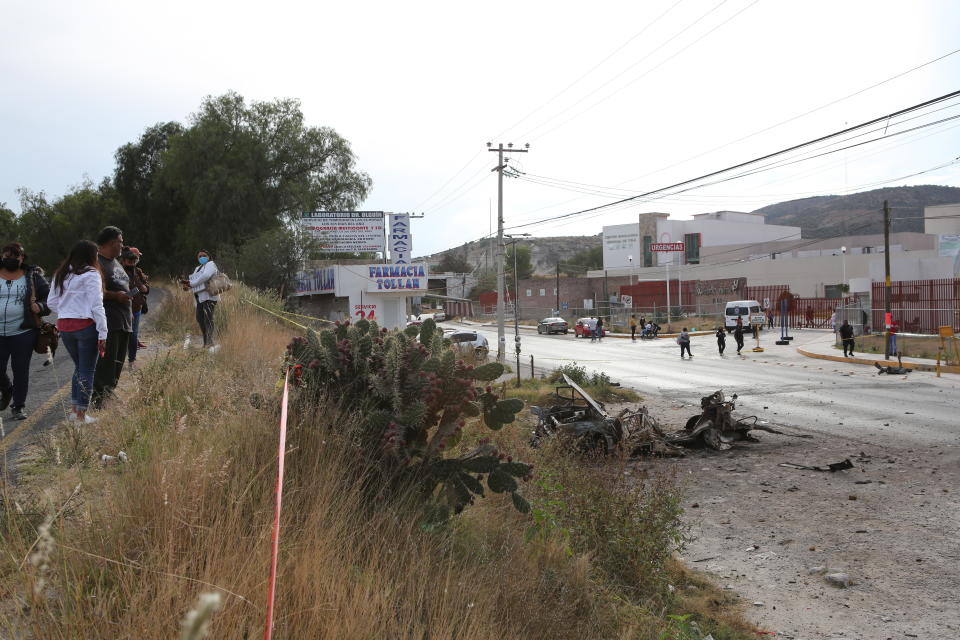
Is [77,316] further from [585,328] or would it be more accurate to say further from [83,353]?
[585,328]

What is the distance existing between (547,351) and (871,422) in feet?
85.5

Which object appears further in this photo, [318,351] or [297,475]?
[318,351]

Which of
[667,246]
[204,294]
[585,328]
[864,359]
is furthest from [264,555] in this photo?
[667,246]

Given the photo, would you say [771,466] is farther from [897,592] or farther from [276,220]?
[276,220]

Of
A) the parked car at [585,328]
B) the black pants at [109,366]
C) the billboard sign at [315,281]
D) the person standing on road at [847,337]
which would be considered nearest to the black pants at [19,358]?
the black pants at [109,366]

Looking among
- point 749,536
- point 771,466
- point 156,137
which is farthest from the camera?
point 156,137

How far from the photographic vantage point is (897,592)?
5.96 metres

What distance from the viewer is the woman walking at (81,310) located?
632 cm

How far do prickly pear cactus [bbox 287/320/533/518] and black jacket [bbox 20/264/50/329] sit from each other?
12.2ft

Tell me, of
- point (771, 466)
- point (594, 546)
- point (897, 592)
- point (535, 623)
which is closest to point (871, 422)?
point (771, 466)

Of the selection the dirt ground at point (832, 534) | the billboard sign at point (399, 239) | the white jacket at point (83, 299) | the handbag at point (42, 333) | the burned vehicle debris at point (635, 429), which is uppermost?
the billboard sign at point (399, 239)

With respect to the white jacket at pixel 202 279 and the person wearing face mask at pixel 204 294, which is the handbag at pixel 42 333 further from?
the white jacket at pixel 202 279

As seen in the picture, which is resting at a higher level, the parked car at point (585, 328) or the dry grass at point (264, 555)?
the dry grass at point (264, 555)

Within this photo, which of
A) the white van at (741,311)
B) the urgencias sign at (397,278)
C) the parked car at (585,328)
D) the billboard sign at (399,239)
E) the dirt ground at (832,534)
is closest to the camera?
the dirt ground at (832,534)
